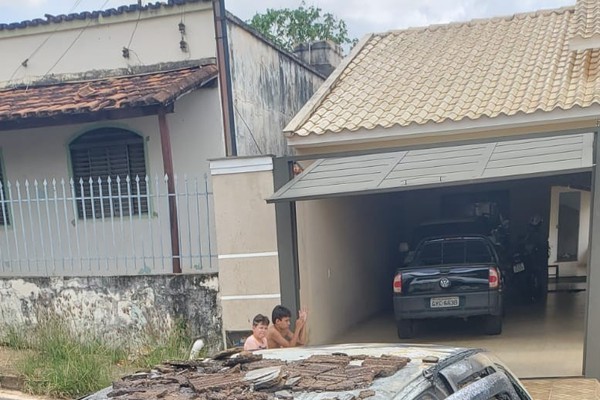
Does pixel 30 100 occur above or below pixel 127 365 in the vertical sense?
above

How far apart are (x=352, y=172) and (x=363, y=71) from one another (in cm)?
499

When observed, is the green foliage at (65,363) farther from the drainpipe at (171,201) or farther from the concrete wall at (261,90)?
the concrete wall at (261,90)

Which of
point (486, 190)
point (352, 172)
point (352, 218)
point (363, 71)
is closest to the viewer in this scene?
point (352, 172)

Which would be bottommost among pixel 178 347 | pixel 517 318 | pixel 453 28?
pixel 517 318

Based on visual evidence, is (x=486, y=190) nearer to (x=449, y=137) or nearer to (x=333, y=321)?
(x=449, y=137)

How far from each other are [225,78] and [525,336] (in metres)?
6.06

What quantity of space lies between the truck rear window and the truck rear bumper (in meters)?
0.62

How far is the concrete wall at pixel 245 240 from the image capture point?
7.08 m

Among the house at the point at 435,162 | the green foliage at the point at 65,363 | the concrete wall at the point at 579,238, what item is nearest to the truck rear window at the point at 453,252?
the house at the point at 435,162

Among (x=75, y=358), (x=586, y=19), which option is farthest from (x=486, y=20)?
(x=75, y=358)

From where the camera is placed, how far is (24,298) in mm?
7953

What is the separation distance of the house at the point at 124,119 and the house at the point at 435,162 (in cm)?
158

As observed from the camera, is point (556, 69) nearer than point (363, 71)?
Yes

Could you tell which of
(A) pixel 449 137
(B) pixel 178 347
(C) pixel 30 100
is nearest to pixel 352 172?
(A) pixel 449 137
